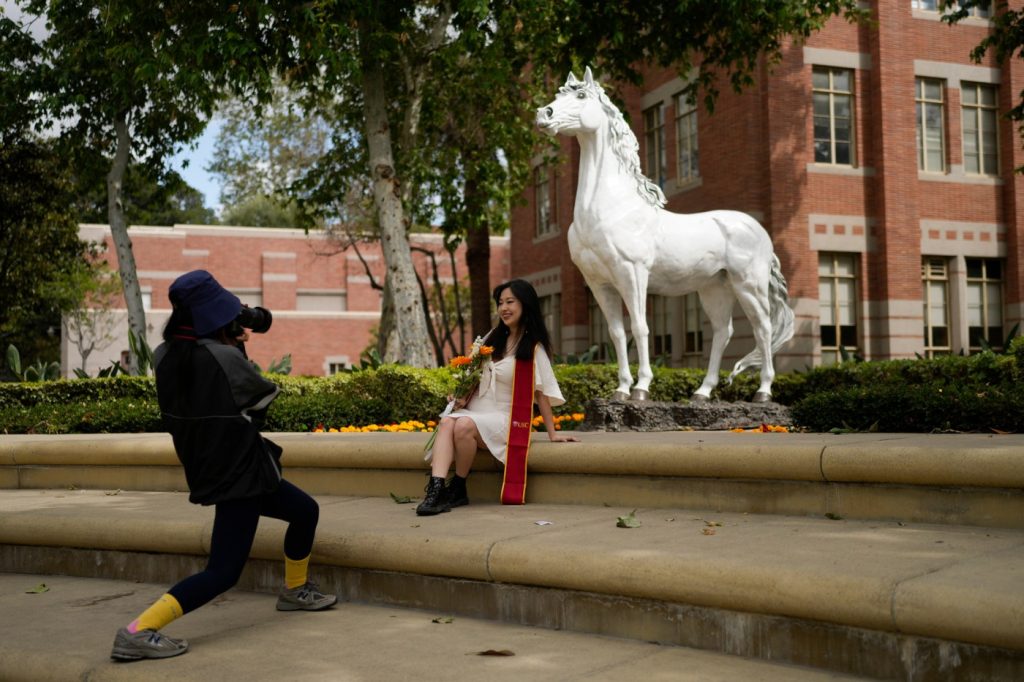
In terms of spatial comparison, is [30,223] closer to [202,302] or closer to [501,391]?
[501,391]

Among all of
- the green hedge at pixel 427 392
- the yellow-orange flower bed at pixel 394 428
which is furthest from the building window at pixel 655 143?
A: the yellow-orange flower bed at pixel 394 428

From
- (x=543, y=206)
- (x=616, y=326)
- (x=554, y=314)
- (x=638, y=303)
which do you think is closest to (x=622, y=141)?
(x=638, y=303)

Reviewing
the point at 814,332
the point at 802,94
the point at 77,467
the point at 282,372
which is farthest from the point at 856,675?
the point at 802,94

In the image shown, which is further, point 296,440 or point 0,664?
point 296,440

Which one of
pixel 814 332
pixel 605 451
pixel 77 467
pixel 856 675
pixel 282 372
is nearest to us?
pixel 856 675

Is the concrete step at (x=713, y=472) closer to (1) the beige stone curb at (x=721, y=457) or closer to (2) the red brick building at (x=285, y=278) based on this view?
(1) the beige stone curb at (x=721, y=457)

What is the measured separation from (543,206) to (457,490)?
23413 millimetres

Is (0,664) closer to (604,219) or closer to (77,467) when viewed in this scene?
(77,467)

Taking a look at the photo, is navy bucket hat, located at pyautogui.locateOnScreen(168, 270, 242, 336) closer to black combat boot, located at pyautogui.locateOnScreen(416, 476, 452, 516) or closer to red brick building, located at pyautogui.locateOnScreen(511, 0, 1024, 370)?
black combat boot, located at pyautogui.locateOnScreen(416, 476, 452, 516)

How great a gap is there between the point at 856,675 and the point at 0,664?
3.56 meters

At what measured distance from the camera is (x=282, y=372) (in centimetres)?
1580

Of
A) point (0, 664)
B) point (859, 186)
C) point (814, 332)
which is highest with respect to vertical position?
point (859, 186)

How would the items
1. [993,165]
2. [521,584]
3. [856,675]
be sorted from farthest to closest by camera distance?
[993,165]
[521,584]
[856,675]

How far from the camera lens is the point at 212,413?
14.2ft
